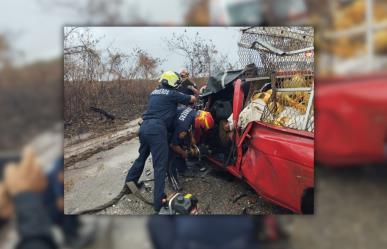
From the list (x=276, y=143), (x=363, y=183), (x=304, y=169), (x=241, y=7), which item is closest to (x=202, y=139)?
(x=276, y=143)

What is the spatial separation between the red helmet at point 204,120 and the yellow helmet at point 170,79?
0.15 metres

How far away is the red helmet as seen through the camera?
6.12 ft

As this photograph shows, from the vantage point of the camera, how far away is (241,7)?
1747 millimetres

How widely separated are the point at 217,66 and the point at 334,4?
468 millimetres

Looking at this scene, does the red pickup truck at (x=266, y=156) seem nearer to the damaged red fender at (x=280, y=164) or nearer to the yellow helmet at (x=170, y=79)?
the damaged red fender at (x=280, y=164)

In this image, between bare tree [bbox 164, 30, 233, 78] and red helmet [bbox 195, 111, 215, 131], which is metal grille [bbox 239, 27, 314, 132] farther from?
red helmet [bbox 195, 111, 215, 131]

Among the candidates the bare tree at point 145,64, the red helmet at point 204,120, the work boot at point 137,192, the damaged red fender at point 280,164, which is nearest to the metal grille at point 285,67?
the damaged red fender at point 280,164

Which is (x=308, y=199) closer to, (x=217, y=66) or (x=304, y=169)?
(x=304, y=169)

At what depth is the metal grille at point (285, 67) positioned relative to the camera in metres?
1.80

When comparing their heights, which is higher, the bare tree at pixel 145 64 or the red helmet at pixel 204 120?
the bare tree at pixel 145 64

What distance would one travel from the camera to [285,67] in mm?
1840

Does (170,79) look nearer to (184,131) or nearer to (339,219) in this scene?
(184,131)

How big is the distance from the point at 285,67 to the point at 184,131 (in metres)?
0.45

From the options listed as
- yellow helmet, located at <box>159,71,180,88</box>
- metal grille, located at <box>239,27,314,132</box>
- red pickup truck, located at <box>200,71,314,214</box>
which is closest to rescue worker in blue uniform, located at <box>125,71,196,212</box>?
yellow helmet, located at <box>159,71,180,88</box>
